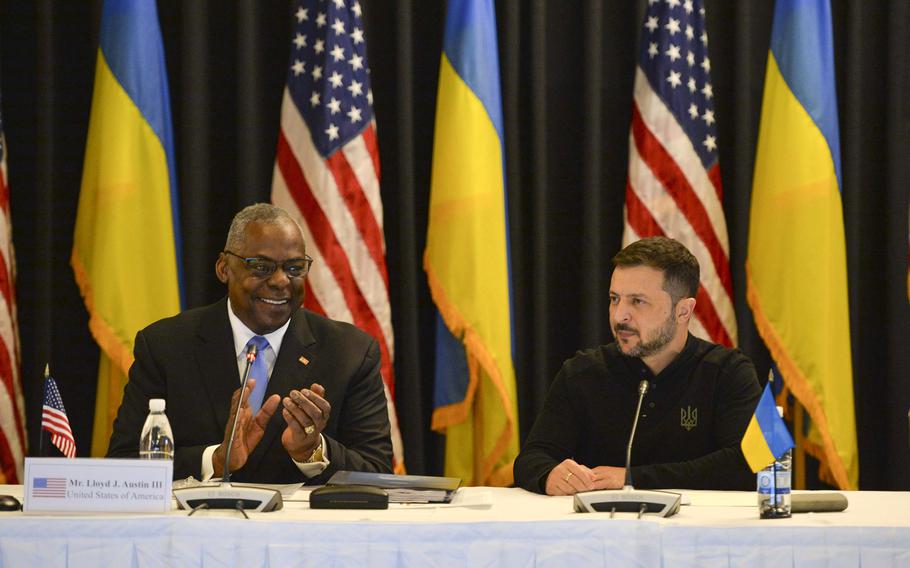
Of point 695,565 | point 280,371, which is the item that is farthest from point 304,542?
point 280,371

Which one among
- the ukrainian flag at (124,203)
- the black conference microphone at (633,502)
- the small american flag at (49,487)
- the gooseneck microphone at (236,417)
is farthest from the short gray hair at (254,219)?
the black conference microphone at (633,502)

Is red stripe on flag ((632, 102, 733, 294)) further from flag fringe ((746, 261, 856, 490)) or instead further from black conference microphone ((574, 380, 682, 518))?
black conference microphone ((574, 380, 682, 518))

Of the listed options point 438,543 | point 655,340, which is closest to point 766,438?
point 438,543

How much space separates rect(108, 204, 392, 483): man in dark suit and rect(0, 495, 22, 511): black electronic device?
88 cm

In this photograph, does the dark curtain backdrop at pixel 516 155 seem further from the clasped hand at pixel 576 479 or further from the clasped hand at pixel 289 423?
the clasped hand at pixel 576 479

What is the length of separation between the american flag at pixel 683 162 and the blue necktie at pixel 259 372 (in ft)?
6.74

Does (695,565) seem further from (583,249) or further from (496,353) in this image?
(583,249)

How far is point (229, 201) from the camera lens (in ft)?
18.6

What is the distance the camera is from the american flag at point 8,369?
16.4 feet

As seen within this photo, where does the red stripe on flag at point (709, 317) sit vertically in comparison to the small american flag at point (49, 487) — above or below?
above

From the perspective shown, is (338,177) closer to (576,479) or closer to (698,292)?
(698,292)

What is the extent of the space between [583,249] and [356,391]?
1.94m

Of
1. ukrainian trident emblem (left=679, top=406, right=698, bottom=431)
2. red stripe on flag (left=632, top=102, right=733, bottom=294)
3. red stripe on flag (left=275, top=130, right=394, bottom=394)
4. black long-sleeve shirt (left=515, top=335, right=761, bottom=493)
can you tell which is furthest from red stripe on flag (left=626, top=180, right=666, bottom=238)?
ukrainian trident emblem (left=679, top=406, right=698, bottom=431)

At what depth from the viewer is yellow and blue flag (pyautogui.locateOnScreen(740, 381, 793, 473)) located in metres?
2.77
